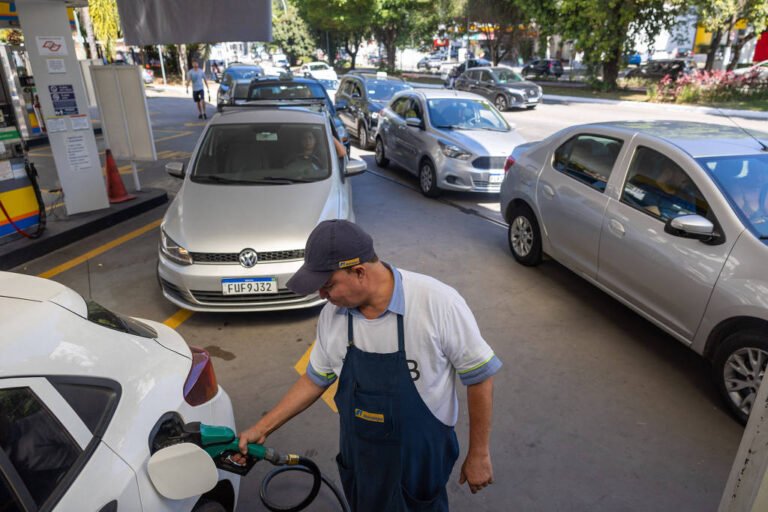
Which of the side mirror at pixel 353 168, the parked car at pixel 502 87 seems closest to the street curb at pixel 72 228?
the side mirror at pixel 353 168

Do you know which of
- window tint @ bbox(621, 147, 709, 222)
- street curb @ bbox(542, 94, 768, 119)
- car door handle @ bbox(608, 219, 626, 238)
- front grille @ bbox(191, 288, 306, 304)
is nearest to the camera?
window tint @ bbox(621, 147, 709, 222)

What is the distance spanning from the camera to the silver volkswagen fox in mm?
4301

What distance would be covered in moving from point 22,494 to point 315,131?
5.00m

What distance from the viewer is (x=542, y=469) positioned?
3039 mm

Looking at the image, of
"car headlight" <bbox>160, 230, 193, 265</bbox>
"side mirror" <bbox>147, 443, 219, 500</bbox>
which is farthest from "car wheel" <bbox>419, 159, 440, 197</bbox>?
"side mirror" <bbox>147, 443, 219, 500</bbox>

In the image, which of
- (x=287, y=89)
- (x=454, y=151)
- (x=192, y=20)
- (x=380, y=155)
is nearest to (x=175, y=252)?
(x=454, y=151)

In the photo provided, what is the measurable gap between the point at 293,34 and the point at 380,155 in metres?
51.7

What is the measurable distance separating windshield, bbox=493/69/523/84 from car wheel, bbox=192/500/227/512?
70.5 feet

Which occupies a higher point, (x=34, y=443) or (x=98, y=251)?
(x=34, y=443)

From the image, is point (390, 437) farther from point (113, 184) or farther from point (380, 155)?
point (380, 155)

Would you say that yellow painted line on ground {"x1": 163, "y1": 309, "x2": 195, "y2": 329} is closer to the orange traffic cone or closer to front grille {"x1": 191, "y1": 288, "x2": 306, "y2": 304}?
front grille {"x1": 191, "y1": 288, "x2": 306, "y2": 304}

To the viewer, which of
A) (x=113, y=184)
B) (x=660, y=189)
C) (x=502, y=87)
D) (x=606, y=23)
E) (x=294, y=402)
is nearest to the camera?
(x=294, y=402)

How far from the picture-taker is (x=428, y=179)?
8742 mm

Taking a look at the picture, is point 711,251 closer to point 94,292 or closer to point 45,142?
point 94,292
